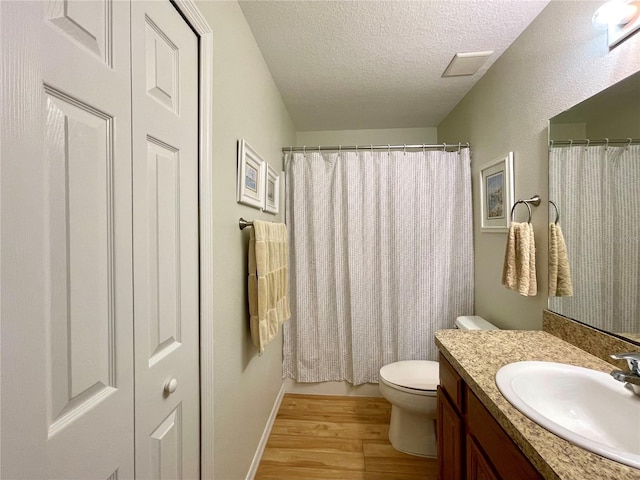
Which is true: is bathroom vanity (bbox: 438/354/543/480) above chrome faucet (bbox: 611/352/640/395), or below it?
below

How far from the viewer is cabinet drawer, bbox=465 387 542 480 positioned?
2.14 ft

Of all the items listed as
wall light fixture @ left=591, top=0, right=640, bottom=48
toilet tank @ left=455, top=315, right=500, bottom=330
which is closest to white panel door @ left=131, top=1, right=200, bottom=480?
wall light fixture @ left=591, top=0, right=640, bottom=48

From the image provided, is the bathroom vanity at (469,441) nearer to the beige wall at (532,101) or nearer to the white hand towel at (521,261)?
the white hand towel at (521,261)

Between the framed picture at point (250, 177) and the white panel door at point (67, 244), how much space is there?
25.5 inches

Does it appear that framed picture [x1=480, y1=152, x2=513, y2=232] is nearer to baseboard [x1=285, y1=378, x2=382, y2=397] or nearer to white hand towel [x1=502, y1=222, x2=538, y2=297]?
white hand towel [x1=502, y1=222, x2=538, y2=297]

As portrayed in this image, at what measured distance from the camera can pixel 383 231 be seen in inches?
86.4

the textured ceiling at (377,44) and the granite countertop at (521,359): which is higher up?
the textured ceiling at (377,44)

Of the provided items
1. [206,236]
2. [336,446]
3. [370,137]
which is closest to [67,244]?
[206,236]

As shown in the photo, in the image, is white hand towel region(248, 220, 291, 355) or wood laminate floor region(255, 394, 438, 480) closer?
white hand towel region(248, 220, 291, 355)

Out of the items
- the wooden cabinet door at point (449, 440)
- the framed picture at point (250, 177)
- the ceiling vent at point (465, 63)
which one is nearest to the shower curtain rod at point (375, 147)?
the ceiling vent at point (465, 63)

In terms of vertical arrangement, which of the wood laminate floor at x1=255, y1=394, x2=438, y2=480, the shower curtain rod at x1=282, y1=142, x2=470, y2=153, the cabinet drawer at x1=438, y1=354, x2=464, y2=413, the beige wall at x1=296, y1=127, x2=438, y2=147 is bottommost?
the wood laminate floor at x1=255, y1=394, x2=438, y2=480

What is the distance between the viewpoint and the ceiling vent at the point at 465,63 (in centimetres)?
165

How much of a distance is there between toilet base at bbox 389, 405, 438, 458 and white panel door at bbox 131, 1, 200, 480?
4.17 ft

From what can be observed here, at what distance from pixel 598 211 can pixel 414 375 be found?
1331 millimetres
